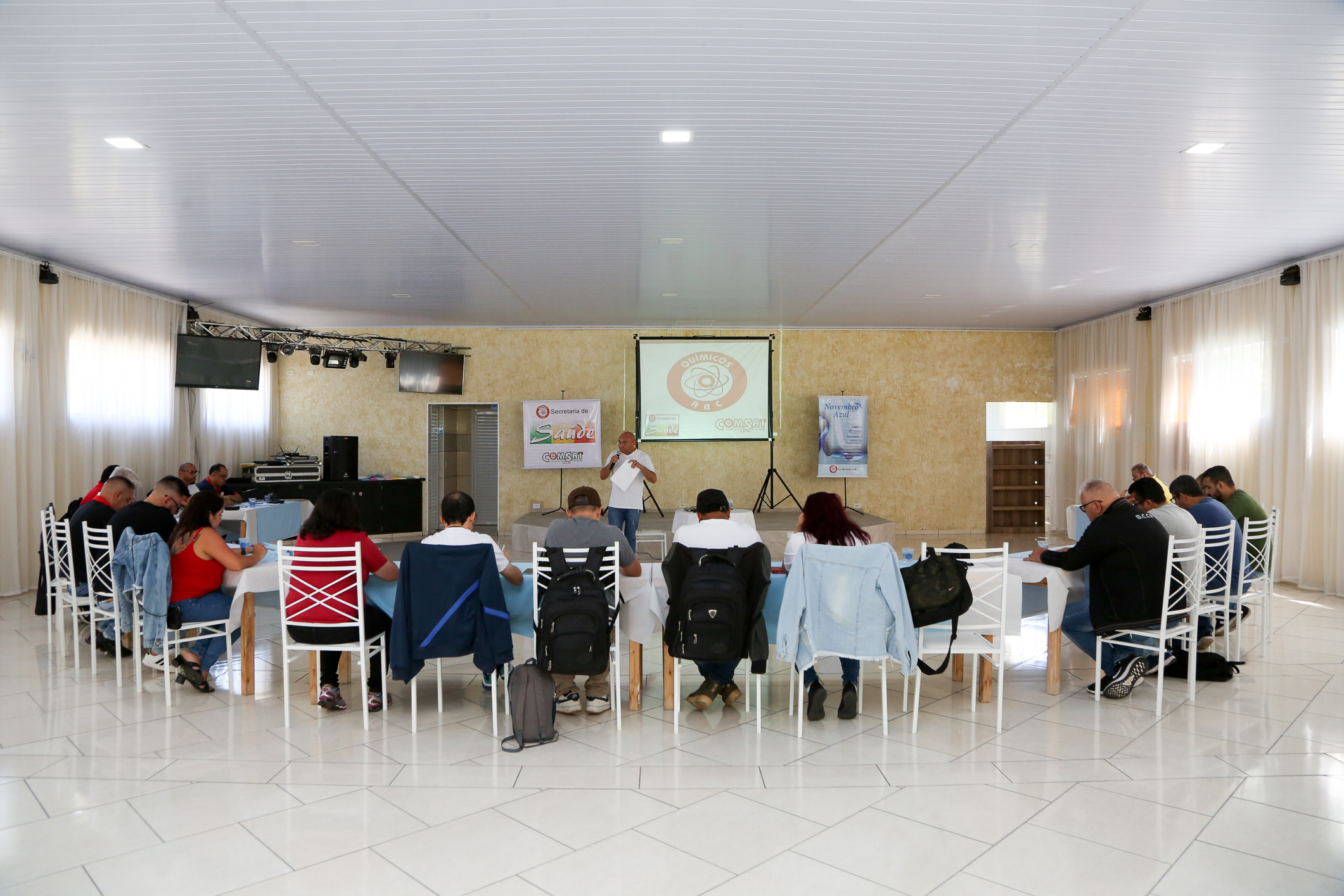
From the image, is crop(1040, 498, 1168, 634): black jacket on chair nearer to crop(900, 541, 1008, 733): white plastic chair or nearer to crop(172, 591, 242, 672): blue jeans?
crop(900, 541, 1008, 733): white plastic chair

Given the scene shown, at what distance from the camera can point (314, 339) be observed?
12078 mm

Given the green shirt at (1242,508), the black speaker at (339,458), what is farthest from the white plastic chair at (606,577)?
the black speaker at (339,458)

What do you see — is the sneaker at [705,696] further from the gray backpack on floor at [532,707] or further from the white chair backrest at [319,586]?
the white chair backrest at [319,586]

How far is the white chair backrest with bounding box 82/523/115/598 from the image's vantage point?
16.0 feet

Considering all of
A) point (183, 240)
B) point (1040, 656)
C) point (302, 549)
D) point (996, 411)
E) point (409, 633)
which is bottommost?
point (1040, 656)

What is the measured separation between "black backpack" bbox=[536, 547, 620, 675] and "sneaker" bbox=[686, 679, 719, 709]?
724mm

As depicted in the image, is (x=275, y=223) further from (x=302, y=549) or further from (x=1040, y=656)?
(x=1040, y=656)

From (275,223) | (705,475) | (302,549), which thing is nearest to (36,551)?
(275,223)

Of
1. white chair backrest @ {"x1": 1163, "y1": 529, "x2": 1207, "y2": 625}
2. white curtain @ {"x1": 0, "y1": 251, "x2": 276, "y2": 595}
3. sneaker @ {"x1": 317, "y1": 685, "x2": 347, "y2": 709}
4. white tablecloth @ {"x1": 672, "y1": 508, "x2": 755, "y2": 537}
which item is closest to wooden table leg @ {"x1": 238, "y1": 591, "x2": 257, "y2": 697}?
sneaker @ {"x1": 317, "y1": 685, "x2": 347, "y2": 709}

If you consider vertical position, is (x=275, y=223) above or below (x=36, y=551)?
above

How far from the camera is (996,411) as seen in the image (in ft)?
40.8

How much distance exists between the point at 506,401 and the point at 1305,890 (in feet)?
34.3

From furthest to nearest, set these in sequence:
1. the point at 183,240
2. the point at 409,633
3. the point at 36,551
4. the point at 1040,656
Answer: the point at 36,551
the point at 183,240
the point at 1040,656
the point at 409,633

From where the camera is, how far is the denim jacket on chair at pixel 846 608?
3.84m
